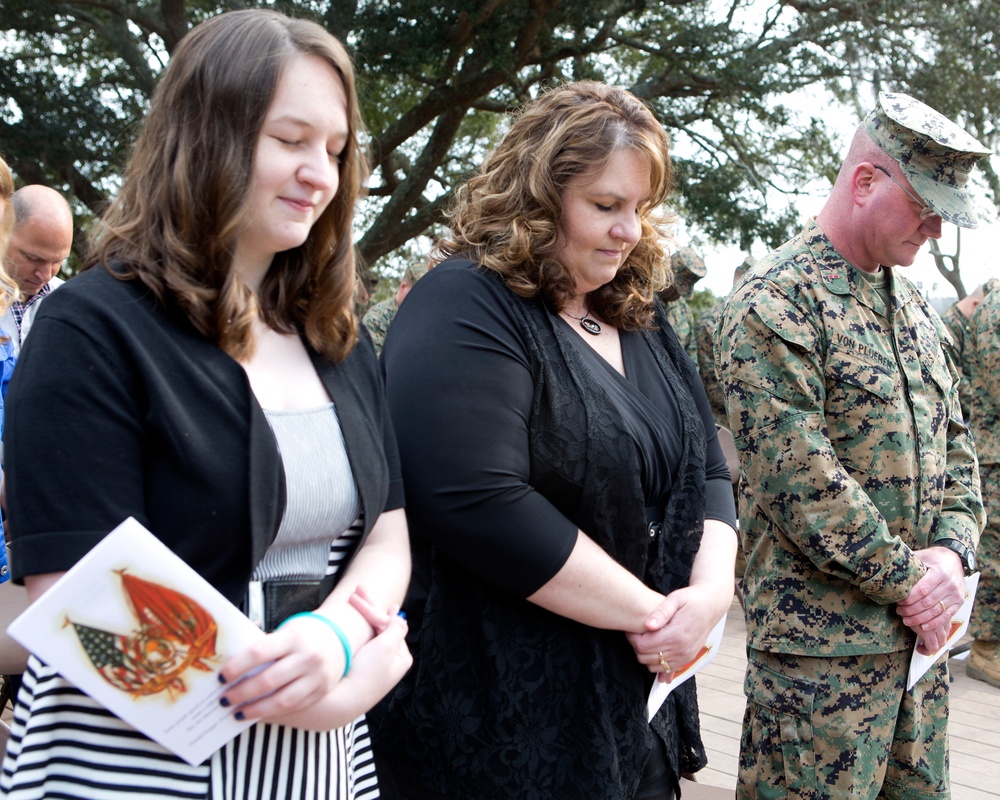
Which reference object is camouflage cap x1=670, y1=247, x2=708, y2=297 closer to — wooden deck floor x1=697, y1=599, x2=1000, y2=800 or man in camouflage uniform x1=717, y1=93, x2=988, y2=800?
wooden deck floor x1=697, y1=599, x2=1000, y2=800

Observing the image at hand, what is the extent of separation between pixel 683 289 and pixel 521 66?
5.01 m

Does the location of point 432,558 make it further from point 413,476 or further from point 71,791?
point 71,791

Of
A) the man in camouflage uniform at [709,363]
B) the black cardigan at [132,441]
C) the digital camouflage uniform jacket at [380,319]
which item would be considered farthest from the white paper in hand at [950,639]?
the digital camouflage uniform jacket at [380,319]

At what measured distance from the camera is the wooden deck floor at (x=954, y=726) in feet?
12.7

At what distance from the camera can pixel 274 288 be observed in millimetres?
1608

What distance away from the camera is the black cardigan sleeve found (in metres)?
1.76

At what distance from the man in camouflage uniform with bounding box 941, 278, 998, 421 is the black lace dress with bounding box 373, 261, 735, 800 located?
492 centimetres

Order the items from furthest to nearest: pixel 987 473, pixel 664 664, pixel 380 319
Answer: pixel 380 319, pixel 987 473, pixel 664 664

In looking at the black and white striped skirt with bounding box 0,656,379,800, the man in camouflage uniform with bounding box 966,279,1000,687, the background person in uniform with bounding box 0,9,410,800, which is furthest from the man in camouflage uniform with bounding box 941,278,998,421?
→ the black and white striped skirt with bounding box 0,656,379,800

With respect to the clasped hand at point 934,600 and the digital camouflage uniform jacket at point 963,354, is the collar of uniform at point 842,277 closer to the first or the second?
the clasped hand at point 934,600

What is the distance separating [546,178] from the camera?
2.00 m

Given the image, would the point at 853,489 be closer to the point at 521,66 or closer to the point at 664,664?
the point at 664,664

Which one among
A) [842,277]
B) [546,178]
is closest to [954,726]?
[842,277]

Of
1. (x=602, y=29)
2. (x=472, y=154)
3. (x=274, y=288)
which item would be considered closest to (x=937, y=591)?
(x=274, y=288)
